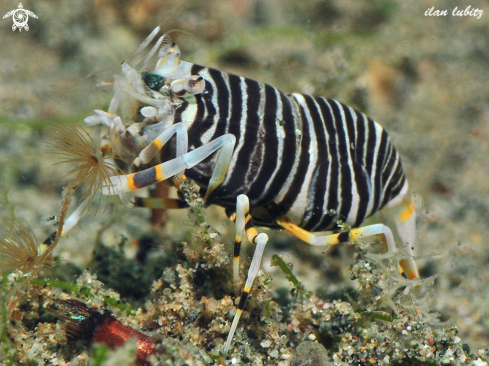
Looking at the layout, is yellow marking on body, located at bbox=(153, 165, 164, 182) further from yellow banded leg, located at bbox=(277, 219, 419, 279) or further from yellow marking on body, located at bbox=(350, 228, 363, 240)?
yellow marking on body, located at bbox=(350, 228, 363, 240)

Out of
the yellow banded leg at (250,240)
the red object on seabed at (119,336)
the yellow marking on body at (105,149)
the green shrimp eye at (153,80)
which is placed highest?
the green shrimp eye at (153,80)

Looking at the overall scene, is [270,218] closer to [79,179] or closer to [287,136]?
[287,136]

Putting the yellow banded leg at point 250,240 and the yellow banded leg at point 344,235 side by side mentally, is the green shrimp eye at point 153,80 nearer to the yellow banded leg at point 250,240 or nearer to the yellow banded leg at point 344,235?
the yellow banded leg at point 250,240

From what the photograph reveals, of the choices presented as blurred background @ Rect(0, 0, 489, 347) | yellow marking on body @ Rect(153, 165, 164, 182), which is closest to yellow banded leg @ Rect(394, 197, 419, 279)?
blurred background @ Rect(0, 0, 489, 347)

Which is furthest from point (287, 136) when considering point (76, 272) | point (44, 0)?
point (44, 0)

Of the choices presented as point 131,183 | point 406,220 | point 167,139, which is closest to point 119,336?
point 131,183

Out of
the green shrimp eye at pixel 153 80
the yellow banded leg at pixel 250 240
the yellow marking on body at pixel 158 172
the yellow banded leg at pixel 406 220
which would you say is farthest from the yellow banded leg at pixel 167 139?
the yellow banded leg at pixel 406 220
